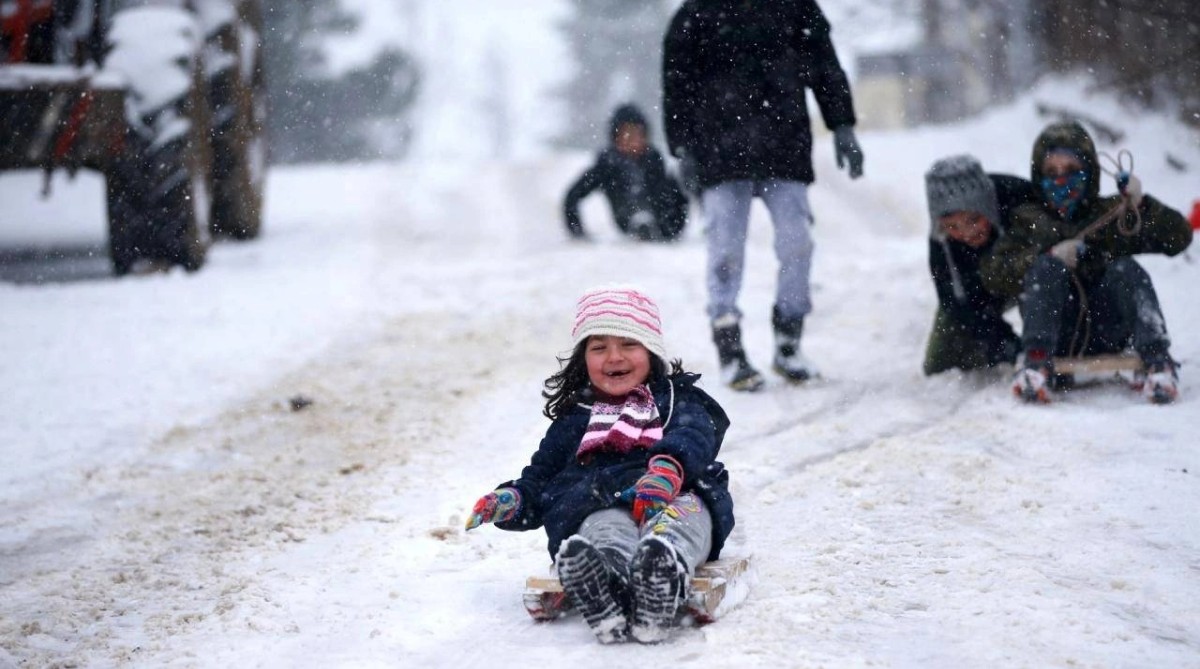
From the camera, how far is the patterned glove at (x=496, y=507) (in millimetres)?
2879

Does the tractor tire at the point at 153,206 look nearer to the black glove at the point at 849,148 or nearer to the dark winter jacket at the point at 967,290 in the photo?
the black glove at the point at 849,148

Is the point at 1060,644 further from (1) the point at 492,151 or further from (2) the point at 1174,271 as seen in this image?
(1) the point at 492,151

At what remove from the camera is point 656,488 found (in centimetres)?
282

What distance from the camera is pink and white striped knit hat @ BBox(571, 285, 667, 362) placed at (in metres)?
3.22

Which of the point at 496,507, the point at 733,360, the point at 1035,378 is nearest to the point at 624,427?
the point at 496,507

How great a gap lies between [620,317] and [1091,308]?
8.00ft

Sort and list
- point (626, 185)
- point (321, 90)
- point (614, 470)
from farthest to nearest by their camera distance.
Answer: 1. point (321, 90)
2. point (626, 185)
3. point (614, 470)

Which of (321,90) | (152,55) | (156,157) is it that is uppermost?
(321,90)

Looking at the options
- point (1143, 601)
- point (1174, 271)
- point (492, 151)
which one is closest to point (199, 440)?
point (1143, 601)

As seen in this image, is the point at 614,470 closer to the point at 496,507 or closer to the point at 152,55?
the point at 496,507

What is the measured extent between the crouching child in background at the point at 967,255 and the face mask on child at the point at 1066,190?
0.16m

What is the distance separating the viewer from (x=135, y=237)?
8.71 metres

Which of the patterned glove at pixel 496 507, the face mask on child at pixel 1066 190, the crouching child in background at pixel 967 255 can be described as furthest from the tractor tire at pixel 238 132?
the patterned glove at pixel 496 507

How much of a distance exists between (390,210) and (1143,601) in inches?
479
